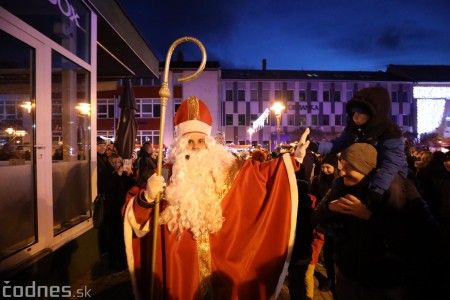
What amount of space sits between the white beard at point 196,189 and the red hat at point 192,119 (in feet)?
0.54

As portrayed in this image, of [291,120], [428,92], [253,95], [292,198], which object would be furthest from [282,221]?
[428,92]

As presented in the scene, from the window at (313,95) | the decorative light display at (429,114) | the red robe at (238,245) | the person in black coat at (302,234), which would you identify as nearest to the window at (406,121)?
the decorative light display at (429,114)

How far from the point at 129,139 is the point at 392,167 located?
195 inches

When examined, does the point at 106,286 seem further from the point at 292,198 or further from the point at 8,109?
the point at 292,198

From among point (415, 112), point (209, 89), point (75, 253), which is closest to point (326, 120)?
point (415, 112)

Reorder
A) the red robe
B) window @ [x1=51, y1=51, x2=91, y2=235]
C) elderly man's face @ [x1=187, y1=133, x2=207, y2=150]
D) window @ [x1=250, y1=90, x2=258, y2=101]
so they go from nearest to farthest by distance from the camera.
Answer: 1. the red robe
2. elderly man's face @ [x1=187, y1=133, x2=207, y2=150]
3. window @ [x1=51, y1=51, x2=91, y2=235]
4. window @ [x1=250, y1=90, x2=258, y2=101]

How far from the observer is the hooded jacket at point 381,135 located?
2184mm

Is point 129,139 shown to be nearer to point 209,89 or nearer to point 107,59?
point 107,59

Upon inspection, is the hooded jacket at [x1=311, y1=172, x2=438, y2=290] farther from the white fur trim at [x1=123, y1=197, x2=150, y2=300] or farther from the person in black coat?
the white fur trim at [x1=123, y1=197, x2=150, y2=300]

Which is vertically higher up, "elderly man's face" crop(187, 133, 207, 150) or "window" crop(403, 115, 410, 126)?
"window" crop(403, 115, 410, 126)

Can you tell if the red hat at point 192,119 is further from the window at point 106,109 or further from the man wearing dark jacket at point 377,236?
the window at point 106,109

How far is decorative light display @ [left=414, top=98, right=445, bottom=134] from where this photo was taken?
40.3 metres

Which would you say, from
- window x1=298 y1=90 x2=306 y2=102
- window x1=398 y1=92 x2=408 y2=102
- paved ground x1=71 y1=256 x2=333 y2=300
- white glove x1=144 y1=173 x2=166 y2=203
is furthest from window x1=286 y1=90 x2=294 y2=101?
white glove x1=144 y1=173 x2=166 y2=203

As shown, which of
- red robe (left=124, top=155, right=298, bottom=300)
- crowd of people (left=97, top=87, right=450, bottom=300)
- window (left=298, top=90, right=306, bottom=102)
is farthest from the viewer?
window (left=298, top=90, right=306, bottom=102)
